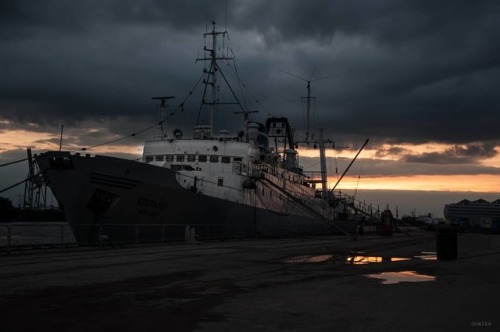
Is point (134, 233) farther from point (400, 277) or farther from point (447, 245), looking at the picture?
point (400, 277)

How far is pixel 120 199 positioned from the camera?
20281mm

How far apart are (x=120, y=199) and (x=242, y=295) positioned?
1274cm

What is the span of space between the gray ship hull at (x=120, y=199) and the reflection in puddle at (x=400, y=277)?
10606 mm

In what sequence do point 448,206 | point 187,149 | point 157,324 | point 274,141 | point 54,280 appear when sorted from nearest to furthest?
point 157,324, point 54,280, point 187,149, point 274,141, point 448,206

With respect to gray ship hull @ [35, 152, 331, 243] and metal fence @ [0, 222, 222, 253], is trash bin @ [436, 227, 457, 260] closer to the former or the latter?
metal fence @ [0, 222, 222, 253]

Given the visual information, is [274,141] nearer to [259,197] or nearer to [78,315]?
[259,197]

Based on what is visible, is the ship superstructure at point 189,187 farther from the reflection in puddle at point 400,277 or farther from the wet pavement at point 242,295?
the reflection in puddle at point 400,277

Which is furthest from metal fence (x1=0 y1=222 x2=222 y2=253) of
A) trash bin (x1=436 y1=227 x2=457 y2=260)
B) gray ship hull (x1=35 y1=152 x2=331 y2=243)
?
trash bin (x1=436 y1=227 x2=457 y2=260)

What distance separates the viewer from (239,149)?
30.2 metres

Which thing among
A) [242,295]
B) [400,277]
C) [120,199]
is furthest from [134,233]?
[242,295]

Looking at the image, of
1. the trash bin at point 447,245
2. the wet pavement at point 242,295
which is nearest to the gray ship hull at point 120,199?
the wet pavement at point 242,295

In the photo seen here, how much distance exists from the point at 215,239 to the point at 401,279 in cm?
1452

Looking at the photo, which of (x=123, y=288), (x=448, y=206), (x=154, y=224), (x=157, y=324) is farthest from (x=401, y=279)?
(x=448, y=206)

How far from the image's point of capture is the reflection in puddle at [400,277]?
10.8 metres
